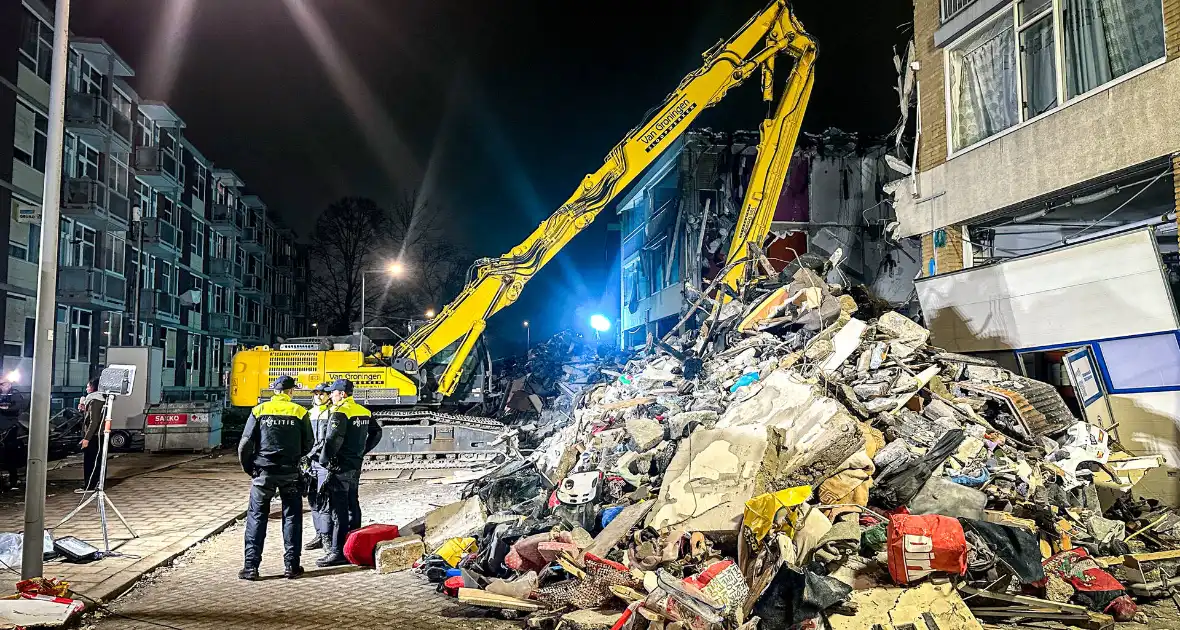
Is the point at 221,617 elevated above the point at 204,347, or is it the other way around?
the point at 204,347

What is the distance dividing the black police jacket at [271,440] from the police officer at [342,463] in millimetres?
675

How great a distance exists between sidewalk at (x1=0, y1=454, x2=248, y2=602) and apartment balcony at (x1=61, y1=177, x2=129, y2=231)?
14760mm

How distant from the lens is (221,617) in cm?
595

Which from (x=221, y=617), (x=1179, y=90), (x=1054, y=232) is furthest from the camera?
Answer: (x=1054, y=232)

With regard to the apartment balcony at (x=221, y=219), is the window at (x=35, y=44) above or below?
above

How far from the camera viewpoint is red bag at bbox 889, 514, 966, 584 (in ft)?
16.8

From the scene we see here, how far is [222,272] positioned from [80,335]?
15.1 metres

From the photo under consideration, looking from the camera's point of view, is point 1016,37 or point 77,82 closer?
point 1016,37

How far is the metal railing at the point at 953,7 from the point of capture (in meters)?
11.5

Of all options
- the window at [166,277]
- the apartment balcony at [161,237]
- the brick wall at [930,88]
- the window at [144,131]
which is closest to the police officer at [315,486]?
the brick wall at [930,88]

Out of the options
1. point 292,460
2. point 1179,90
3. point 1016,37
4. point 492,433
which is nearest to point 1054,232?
point 1016,37

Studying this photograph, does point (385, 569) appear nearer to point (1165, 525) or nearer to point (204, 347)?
point (1165, 525)

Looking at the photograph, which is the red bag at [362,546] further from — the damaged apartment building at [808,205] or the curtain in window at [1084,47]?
the damaged apartment building at [808,205]

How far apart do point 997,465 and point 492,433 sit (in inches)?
416
